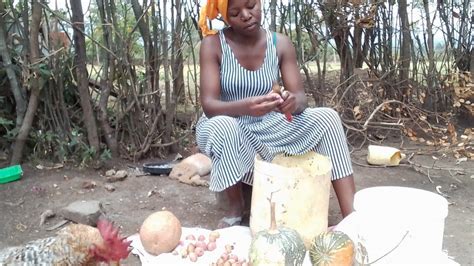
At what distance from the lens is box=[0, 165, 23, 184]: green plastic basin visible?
3316mm

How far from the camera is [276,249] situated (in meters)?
2.08

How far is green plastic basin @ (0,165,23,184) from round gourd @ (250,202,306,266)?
187cm

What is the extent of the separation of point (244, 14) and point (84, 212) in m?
1.29

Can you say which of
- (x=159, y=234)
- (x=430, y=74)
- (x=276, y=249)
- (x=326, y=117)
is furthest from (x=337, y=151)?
(x=430, y=74)

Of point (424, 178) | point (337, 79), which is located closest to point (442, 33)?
point (337, 79)

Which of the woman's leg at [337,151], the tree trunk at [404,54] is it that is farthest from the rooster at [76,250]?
the tree trunk at [404,54]

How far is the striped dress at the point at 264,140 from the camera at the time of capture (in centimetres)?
258

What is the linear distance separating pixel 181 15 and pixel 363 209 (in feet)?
6.76

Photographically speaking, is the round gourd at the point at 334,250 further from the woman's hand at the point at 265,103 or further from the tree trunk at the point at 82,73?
the tree trunk at the point at 82,73

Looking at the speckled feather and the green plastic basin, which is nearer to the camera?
the speckled feather

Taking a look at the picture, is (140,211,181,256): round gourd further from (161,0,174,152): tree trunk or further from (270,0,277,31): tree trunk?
(270,0,277,31): tree trunk

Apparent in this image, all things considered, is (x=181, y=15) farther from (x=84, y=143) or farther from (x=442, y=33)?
(x=442, y=33)

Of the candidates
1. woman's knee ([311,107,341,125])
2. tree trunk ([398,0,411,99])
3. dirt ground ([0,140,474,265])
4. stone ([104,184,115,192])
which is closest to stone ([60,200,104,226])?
dirt ground ([0,140,474,265])

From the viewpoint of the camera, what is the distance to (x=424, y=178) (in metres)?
3.66
